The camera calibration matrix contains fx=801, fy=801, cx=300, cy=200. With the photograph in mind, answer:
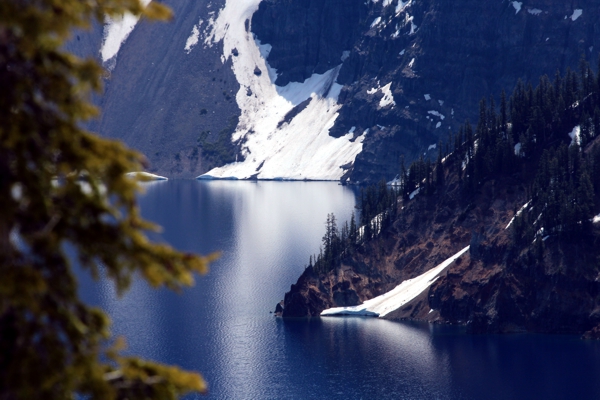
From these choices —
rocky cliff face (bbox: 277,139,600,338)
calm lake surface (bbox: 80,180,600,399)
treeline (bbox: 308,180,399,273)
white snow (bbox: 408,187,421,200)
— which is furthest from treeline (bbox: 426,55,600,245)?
calm lake surface (bbox: 80,180,600,399)

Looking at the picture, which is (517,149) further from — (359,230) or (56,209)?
(56,209)

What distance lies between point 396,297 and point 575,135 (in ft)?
167

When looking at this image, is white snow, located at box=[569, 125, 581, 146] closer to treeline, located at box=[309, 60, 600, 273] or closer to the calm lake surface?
treeline, located at box=[309, 60, 600, 273]

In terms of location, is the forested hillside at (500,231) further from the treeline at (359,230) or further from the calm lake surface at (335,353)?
the calm lake surface at (335,353)

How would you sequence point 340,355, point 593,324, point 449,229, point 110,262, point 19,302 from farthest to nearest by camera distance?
point 449,229 < point 593,324 < point 340,355 < point 110,262 < point 19,302

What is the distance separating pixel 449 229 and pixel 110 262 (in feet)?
500

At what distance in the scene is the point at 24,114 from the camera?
15305 millimetres

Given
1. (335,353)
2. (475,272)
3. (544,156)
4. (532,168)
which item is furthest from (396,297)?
(544,156)

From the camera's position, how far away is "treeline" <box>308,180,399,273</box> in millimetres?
160750

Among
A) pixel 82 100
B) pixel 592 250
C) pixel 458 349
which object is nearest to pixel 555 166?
pixel 592 250

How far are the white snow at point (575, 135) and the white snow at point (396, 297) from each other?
31790mm

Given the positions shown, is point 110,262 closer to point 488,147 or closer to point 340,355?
point 340,355

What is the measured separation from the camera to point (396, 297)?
500 feet

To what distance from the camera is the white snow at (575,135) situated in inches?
6344
